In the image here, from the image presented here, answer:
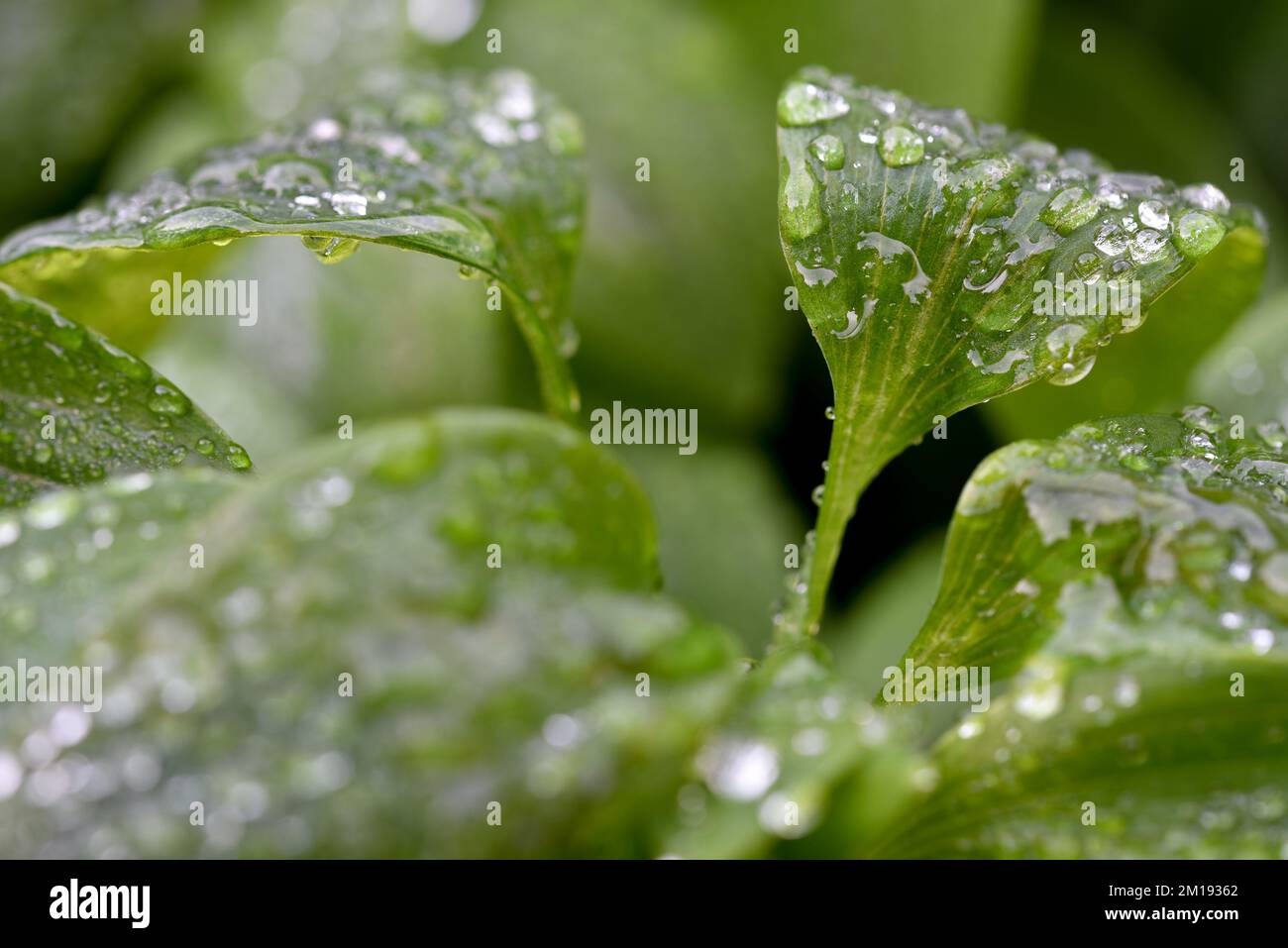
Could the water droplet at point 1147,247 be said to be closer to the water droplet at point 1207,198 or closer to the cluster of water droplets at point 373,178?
the water droplet at point 1207,198

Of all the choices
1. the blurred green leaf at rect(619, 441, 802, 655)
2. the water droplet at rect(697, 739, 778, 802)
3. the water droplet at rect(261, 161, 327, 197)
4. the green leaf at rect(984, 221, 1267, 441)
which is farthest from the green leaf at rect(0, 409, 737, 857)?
the blurred green leaf at rect(619, 441, 802, 655)

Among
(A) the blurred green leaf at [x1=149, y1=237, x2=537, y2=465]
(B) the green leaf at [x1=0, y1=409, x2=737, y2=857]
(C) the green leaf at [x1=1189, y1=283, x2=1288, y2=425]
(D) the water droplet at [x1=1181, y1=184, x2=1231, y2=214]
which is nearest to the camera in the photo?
(B) the green leaf at [x1=0, y1=409, x2=737, y2=857]

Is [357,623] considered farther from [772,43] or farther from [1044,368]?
[772,43]

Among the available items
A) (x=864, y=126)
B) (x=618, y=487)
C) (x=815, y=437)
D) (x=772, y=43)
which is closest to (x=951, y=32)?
(x=772, y=43)

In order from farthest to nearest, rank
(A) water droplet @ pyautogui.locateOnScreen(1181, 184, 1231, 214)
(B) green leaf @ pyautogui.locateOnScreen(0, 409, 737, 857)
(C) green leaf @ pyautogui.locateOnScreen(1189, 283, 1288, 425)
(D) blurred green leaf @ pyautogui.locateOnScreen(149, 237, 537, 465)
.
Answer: (D) blurred green leaf @ pyautogui.locateOnScreen(149, 237, 537, 465)
(C) green leaf @ pyautogui.locateOnScreen(1189, 283, 1288, 425)
(A) water droplet @ pyautogui.locateOnScreen(1181, 184, 1231, 214)
(B) green leaf @ pyautogui.locateOnScreen(0, 409, 737, 857)

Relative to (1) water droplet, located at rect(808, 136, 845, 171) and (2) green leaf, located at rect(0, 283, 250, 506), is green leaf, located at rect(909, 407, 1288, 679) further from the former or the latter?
(2) green leaf, located at rect(0, 283, 250, 506)

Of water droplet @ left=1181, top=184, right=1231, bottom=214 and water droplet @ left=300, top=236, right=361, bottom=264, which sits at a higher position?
water droplet @ left=1181, top=184, right=1231, bottom=214
